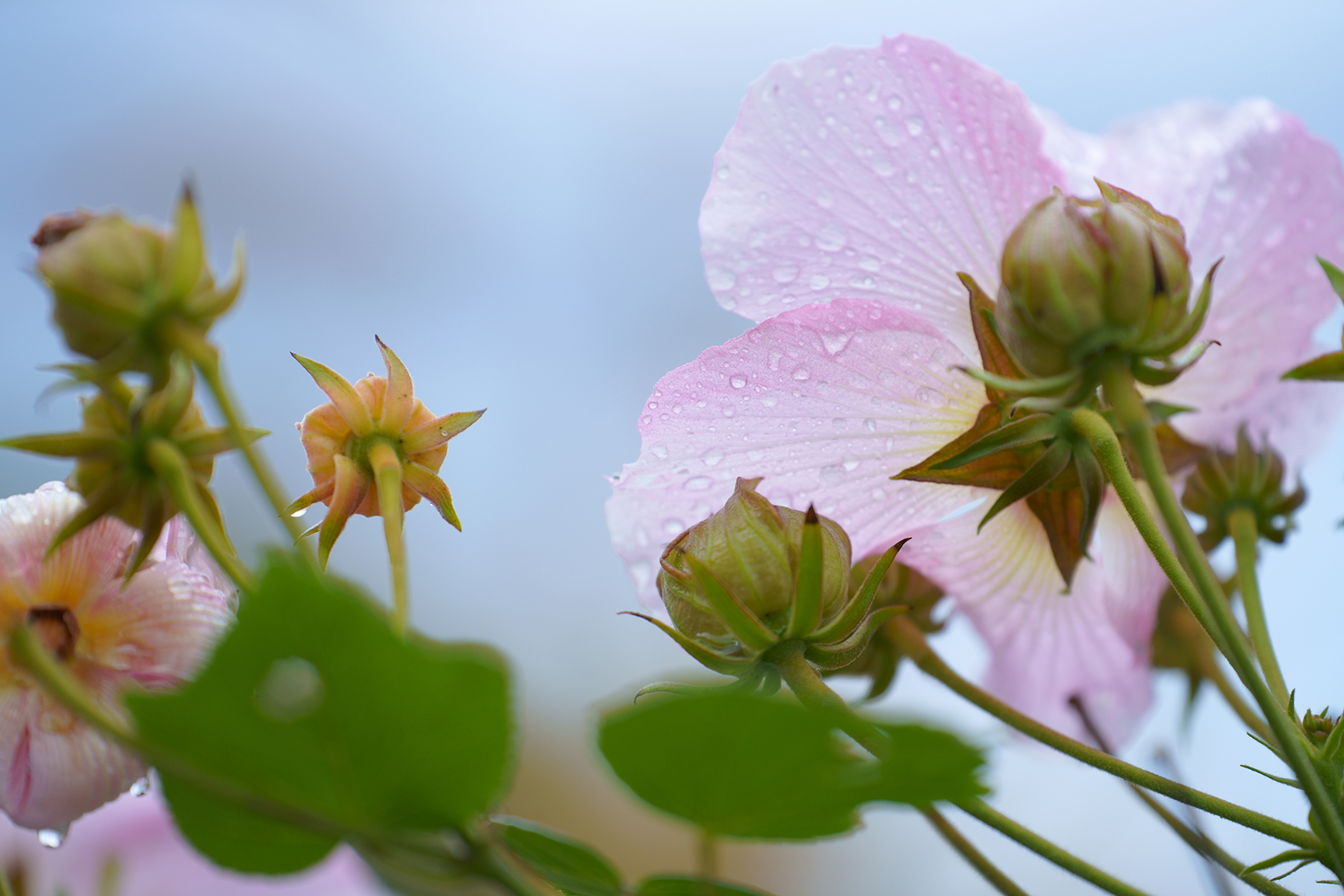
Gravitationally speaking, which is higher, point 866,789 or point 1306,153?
point 1306,153

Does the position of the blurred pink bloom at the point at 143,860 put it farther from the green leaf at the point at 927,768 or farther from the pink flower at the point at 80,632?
the green leaf at the point at 927,768

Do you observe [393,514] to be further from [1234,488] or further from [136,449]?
[1234,488]

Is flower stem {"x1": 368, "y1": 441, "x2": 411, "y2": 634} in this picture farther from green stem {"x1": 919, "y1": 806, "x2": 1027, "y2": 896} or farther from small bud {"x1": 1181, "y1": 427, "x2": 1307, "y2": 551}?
small bud {"x1": 1181, "y1": 427, "x2": 1307, "y2": 551}

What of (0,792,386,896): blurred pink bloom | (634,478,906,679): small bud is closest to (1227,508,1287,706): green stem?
(634,478,906,679): small bud

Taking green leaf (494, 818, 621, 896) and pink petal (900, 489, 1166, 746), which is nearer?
green leaf (494, 818, 621, 896)

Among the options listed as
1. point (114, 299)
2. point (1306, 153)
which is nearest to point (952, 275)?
point (1306, 153)

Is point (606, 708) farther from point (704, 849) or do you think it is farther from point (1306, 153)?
point (1306, 153)
